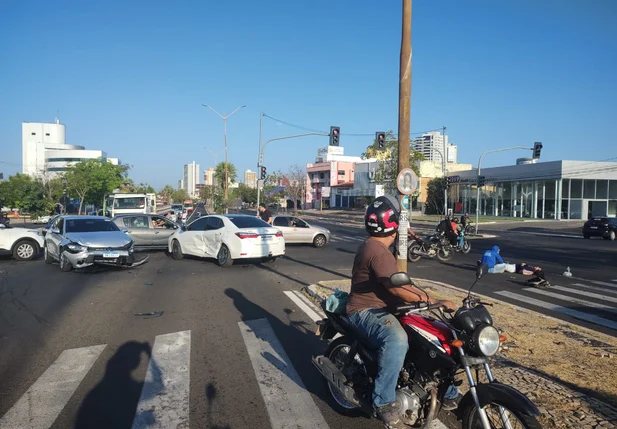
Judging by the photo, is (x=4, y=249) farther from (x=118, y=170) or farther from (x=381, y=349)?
(x=118, y=170)

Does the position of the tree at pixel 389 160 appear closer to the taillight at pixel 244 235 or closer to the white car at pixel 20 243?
the taillight at pixel 244 235

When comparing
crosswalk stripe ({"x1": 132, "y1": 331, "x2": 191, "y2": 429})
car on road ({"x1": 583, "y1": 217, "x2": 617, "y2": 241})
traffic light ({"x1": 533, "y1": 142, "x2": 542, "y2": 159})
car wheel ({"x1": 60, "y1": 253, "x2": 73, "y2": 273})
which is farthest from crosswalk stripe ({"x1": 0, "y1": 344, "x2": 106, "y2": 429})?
traffic light ({"x1": 533, "y1": 142, "x2": 542, "y2": 159})

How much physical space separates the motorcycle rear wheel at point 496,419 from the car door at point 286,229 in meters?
17.7

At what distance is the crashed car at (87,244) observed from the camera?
1230cm

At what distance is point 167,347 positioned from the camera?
6.20 meters

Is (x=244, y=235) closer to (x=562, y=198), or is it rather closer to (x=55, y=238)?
(x=55, y=238)

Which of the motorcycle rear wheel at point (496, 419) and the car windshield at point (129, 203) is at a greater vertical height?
the car windshield at point (129, 203)

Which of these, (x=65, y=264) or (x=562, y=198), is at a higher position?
(x=562, y=198)

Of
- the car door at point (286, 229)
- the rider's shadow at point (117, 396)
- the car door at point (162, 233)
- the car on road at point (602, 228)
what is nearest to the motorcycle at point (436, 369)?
the rider's shadow at point (117, 396)

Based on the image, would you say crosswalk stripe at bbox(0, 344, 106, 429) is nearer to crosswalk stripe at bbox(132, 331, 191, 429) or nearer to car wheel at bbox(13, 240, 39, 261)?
crosswalk stripe at bbox(132, 331, 191, 429)

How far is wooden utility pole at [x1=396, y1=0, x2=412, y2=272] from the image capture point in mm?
9039

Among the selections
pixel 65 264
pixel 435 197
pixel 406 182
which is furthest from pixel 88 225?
pixel 435 197

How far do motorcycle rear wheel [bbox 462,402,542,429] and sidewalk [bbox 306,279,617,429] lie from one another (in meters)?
0.15

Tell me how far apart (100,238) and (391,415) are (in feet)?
36.9
